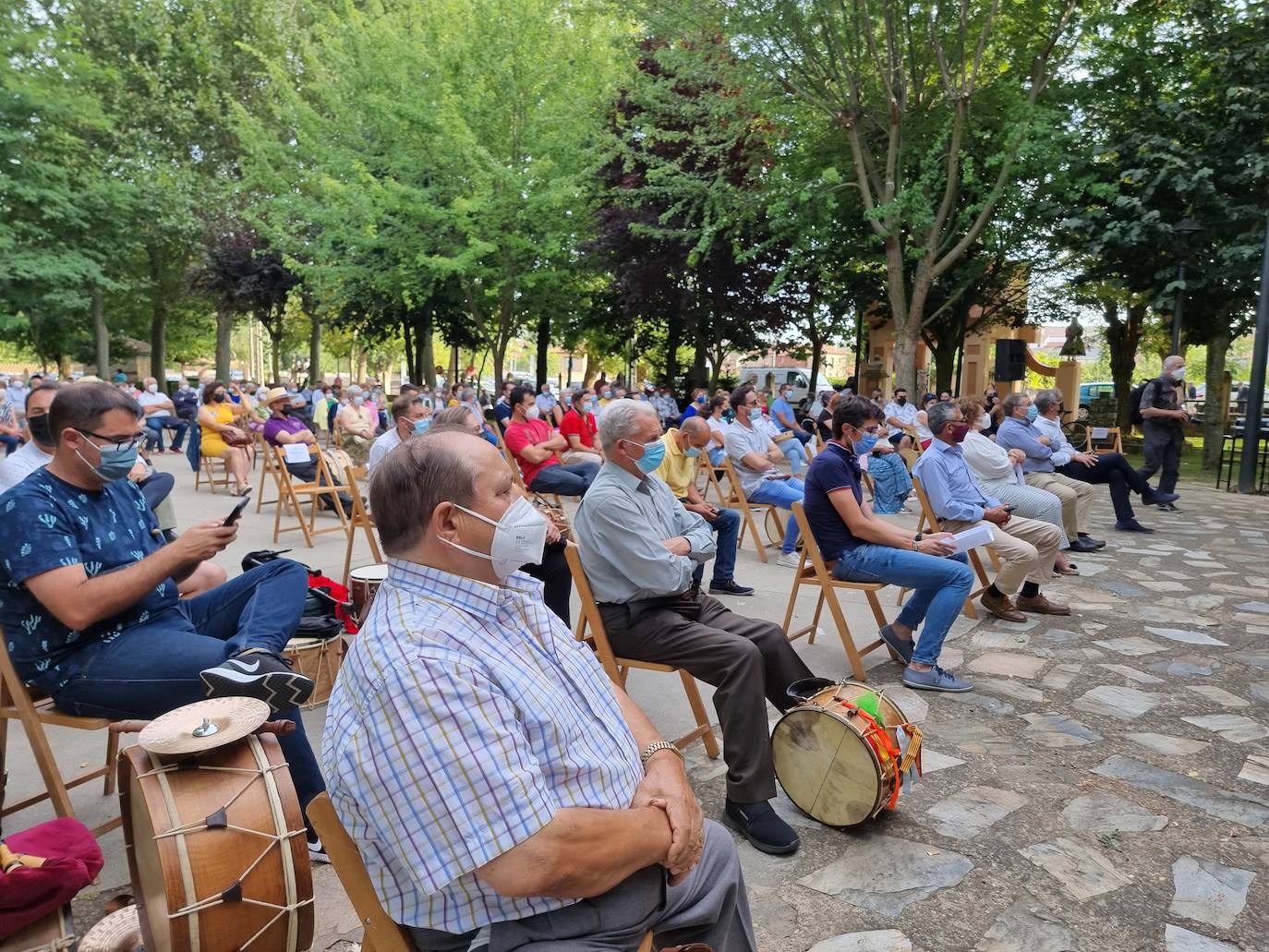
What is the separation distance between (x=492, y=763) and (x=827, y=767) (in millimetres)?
1896

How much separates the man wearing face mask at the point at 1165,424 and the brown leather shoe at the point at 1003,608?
5504 millimetres

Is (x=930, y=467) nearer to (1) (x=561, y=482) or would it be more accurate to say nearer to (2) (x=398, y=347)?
(1) (x=561, y=482)

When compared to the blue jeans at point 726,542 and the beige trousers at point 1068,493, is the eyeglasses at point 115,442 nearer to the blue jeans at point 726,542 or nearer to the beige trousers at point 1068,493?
the blue jeans at point 726,542

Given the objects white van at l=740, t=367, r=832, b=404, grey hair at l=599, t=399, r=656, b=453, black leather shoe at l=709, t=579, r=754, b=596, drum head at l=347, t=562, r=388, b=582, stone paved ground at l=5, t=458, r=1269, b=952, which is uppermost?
white van at l=740, t=367, r=832, b=404

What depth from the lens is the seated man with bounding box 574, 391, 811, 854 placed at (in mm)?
3057

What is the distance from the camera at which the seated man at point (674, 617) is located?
3.06 meters

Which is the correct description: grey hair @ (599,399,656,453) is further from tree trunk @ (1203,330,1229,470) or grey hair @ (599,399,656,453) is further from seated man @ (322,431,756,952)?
tree trunk @ (1203,330,1229,470)

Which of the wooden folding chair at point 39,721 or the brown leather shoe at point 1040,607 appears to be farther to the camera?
the brown leather shoe at point 1040,607

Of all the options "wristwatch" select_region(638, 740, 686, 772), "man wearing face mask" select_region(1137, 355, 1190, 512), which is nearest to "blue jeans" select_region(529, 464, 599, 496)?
"wristwatch" select_region(638, 740, 686, 772)

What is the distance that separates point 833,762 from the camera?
3.06 metres

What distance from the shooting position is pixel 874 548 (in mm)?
4613

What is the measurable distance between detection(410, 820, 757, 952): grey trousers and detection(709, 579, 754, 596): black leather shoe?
4461 millimetres

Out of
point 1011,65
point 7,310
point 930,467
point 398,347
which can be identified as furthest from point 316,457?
point 398,347

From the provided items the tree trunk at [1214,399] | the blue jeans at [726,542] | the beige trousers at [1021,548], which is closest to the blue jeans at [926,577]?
the beige trousers at [1021,548]
